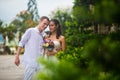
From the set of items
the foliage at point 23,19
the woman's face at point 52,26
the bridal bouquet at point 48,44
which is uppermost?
the woman's face at point 52,26

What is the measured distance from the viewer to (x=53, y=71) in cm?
179

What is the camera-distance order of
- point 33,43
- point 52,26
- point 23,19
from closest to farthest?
point 33,43 → point 52,26 → point 23,19

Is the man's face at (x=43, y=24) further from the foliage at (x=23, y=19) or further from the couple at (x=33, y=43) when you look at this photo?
the foliage at (x=23, y=19)

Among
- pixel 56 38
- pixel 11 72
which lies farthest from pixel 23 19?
pixel 56 38

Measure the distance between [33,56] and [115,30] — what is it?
660 centimetres

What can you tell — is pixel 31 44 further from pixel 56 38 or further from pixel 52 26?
pixel 56 38

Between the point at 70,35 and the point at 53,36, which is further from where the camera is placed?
the point at 70,35

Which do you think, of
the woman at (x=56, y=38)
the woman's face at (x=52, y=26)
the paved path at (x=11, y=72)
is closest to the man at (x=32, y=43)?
the woman's face at (x=52, y=26)

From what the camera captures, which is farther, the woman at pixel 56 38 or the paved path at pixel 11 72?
the paved path at pixel 11 72

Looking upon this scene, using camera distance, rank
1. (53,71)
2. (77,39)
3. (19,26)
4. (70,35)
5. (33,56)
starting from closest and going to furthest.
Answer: (53,71) → (33,56) → (77,39) → (70,35) → (19,26)

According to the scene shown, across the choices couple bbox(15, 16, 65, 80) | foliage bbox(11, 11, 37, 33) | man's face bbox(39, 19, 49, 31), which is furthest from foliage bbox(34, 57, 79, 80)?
foliage bbox(11, 11, 37, 33)

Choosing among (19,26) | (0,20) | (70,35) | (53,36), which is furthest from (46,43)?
(19,26)

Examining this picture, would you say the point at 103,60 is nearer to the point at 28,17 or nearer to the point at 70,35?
the point at 70,35

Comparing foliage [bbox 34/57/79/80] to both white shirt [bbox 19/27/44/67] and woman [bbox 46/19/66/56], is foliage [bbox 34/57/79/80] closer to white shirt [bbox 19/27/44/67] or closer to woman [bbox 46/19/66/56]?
white shirt [bbox 19/27/44/67]
